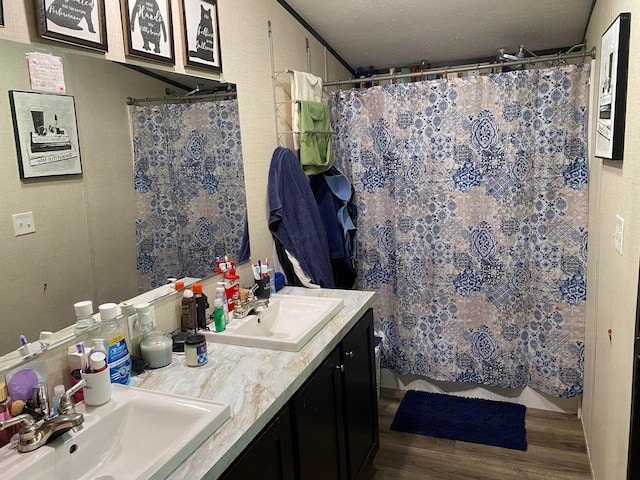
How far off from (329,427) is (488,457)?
1.12 meters

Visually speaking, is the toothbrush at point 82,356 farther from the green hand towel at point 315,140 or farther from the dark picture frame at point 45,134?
the green hand towel at point 315,140

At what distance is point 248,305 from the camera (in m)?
2.17

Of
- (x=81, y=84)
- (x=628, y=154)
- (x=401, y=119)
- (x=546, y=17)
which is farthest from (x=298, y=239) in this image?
(x=546, y=17)

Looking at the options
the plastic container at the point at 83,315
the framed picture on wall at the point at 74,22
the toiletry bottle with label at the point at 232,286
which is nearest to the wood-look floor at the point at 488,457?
the toiletry bottle with label at the point at 232,286

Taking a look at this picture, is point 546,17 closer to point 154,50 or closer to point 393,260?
point 393,260

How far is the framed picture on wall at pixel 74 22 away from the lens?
4.66 ft

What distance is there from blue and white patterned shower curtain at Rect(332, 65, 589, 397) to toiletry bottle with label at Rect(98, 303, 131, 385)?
1.85 meters

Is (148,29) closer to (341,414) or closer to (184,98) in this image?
(184,98)

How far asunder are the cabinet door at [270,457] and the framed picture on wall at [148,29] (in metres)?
1.32

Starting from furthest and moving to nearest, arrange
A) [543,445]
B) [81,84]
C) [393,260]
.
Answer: [393,260]
[543,445]
[81,84]

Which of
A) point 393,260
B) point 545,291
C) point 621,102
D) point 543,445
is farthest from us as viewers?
point 393,260

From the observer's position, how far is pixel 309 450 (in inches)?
67.5

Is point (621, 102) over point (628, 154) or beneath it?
over

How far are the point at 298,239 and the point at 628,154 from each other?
4.99 feet
